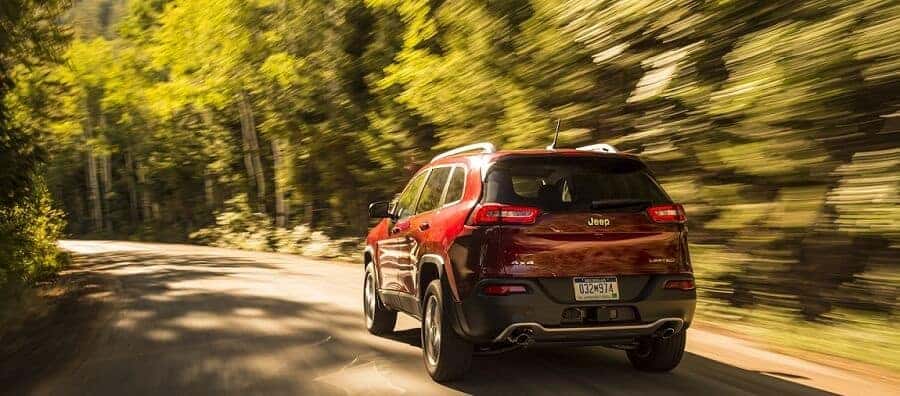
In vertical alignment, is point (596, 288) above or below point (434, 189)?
below

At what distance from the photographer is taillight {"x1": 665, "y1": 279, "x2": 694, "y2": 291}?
17.9 feet

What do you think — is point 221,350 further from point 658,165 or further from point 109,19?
point 109,19

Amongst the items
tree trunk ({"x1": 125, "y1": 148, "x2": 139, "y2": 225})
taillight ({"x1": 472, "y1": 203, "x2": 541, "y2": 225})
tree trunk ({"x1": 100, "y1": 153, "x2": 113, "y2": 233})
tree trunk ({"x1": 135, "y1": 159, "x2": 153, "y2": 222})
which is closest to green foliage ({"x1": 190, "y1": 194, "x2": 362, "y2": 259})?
taillight ({"x1": 472, "y1": 203, "x2": 541, "y2": 225})

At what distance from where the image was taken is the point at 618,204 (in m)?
5.45

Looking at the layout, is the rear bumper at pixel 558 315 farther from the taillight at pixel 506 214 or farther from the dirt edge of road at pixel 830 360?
the dirt edge of road at pixel 830 360

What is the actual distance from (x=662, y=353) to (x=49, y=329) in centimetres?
697

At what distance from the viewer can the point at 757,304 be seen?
8.56 m

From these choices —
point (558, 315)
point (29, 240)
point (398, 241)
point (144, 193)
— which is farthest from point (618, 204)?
point (144, 193)

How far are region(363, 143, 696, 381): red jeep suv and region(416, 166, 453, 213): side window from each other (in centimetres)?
52

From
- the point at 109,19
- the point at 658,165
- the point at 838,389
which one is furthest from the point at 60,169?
the point at 109,19

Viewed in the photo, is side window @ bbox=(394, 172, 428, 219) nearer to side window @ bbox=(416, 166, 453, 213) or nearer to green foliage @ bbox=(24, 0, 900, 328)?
side window @ bbox=(416, 166, 453, 213)

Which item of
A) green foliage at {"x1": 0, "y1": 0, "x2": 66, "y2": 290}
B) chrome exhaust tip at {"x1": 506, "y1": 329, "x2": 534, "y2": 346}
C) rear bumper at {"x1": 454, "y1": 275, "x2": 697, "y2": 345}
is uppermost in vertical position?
green foliage at {"x1": 0, "y1": 0, "x2": 66, "y2": 290}

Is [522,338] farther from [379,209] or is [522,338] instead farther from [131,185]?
[131,185]

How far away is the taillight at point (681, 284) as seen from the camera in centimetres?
545
